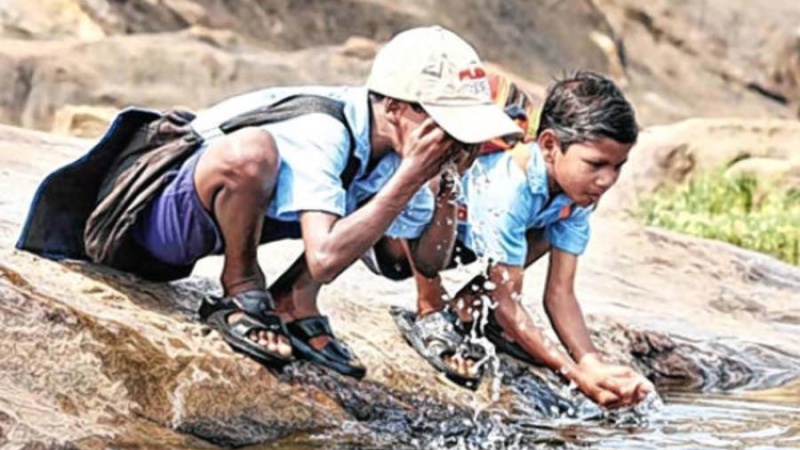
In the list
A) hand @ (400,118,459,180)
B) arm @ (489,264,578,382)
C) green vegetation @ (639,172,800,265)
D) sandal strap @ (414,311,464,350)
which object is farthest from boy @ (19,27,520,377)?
green vegetation @ (639,172,800,265)

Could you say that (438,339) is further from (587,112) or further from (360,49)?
(360,49)

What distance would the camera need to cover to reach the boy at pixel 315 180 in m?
4.03

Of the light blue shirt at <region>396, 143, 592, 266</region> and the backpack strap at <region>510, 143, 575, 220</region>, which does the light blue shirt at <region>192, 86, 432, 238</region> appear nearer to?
the light blue shirt at <region>396, 143, 592, 266</region>

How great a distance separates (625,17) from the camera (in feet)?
60.4

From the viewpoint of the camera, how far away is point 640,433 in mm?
4457

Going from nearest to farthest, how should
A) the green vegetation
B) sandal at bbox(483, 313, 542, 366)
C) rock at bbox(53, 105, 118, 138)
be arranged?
sandal at bbox(483, 313, 542, 366) < the green vegetation < rock at bbox(53, 105, 118, 138)

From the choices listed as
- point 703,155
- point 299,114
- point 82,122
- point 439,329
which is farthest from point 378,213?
point 82,122

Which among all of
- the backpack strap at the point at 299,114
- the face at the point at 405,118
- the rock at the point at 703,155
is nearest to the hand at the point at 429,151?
the face at the point at 405,118

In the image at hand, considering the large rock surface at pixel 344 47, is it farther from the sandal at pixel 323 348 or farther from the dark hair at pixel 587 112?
the sandal at pixel 323 348

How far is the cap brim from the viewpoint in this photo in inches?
158

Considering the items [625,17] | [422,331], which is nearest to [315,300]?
[422,331]

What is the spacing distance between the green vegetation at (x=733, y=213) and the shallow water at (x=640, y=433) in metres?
3.93

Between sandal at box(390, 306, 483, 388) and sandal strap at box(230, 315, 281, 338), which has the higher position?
sandal strap at box(230, 315, 281, 338)

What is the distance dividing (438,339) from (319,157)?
31.3 inches
